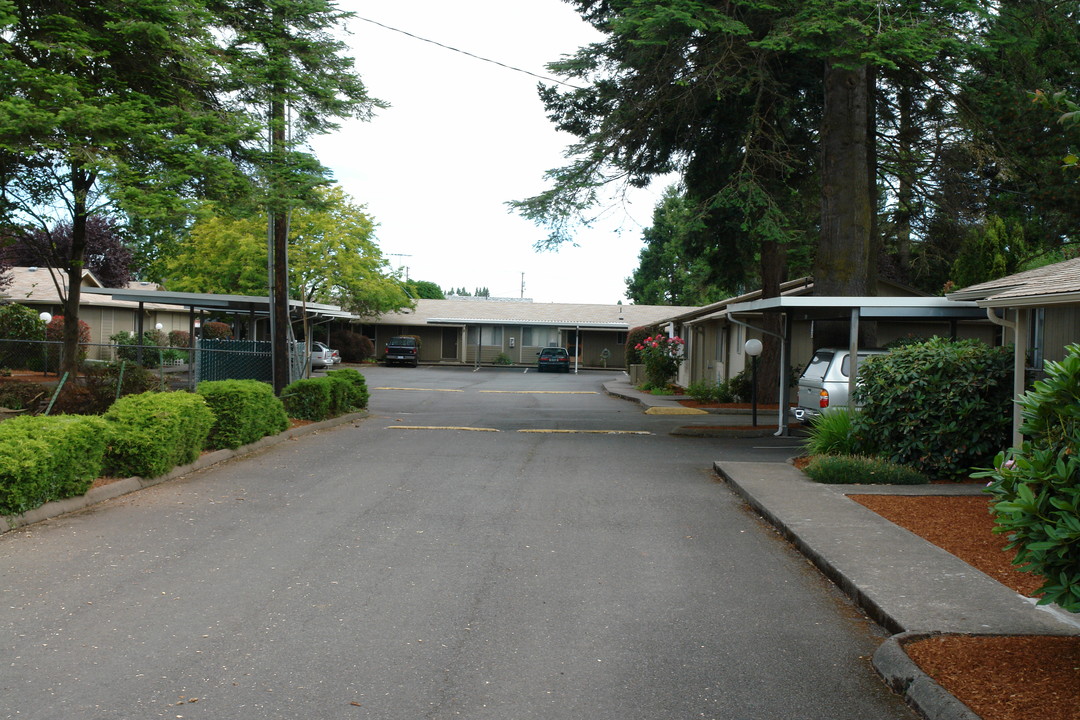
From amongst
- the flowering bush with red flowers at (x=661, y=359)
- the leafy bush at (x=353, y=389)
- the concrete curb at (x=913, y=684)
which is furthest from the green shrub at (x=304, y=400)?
the flowering bush with red flowers at (x=661, y=359)

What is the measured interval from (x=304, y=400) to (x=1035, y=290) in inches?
529

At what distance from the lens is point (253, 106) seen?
53.0 ft

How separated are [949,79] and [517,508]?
13717 millimetres

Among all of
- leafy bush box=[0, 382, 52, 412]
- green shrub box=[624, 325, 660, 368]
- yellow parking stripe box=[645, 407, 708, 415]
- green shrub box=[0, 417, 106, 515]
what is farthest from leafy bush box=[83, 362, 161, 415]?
green shrub box=[624, 325, 660, 368]

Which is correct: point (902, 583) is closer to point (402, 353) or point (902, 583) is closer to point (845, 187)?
point (845, 187)

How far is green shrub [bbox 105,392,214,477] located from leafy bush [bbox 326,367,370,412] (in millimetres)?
8718

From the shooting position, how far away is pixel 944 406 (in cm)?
1112

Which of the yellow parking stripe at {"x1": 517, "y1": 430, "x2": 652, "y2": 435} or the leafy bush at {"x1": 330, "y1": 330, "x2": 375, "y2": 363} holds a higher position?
the leafy bush at {"x1": 330, "y1": 330, "x2": 375, "y2": 363}

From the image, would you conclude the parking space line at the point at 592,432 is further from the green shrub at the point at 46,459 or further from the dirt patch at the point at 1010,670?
the dirt patch at the point at 1010,670

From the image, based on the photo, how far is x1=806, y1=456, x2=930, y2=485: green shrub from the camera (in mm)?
11055

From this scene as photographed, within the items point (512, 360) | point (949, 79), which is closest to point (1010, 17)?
point (949, 79)

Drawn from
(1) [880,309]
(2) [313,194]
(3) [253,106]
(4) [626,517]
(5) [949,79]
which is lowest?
(4) [626,517]

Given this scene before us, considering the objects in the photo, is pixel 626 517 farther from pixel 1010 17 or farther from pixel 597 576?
pixel 1010 17

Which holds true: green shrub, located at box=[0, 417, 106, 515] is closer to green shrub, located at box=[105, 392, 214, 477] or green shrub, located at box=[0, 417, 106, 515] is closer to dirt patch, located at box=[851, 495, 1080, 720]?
green shrub, located at box=[105, 392, 214, 477]
